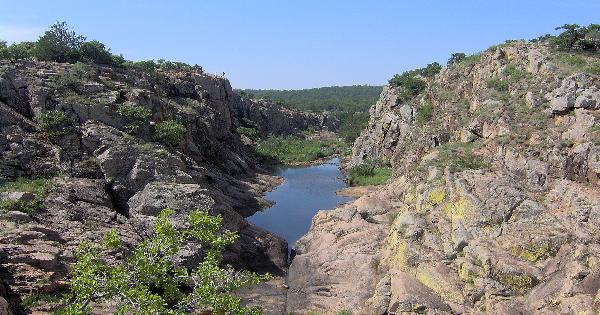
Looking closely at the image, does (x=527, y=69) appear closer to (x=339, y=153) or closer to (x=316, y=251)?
(x=316, y=251)

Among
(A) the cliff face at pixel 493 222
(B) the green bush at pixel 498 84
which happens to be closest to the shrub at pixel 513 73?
(A) the cliff face at pixel 493 222

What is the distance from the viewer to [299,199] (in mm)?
56531

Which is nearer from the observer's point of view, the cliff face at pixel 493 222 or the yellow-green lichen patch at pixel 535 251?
the cliff face at pixel 493 222

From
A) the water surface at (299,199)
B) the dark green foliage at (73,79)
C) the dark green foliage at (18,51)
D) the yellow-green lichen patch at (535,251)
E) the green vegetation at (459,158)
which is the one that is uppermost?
the dark green foliage at (18,51)

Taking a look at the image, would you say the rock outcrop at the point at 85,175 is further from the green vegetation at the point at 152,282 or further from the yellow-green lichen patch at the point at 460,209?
the yellow-green lichen patch at the point at 460,209

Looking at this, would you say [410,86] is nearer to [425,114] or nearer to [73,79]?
[425,114]

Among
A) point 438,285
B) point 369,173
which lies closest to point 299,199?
point 369,173

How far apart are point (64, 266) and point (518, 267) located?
22.9 meters

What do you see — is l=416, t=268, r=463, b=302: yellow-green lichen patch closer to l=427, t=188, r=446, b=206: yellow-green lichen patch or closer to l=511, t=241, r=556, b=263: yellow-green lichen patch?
l=511, t=241, r=556, b=263: yellow-green lichen patch

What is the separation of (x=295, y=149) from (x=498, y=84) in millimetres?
61326

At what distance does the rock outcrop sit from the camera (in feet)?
83.8

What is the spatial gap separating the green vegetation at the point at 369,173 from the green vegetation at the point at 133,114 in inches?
1195

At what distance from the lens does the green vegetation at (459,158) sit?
31.0 meters

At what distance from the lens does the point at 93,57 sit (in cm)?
5712
